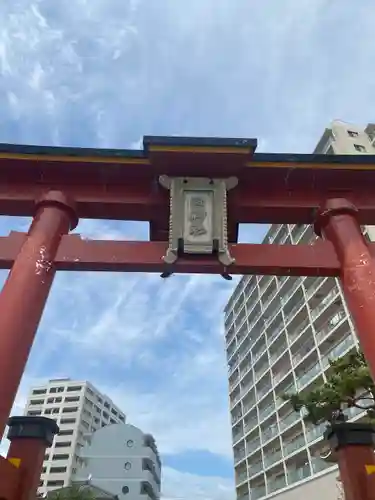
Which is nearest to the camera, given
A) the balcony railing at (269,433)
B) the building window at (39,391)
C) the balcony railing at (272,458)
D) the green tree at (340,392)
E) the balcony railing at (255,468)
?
the green tree at (340,392)

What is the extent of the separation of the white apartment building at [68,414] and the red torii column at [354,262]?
60314 millimetres

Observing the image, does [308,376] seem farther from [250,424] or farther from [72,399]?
[72,399]

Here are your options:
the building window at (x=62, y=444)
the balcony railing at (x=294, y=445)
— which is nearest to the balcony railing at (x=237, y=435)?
the balcony railing at (x=294, y=445)

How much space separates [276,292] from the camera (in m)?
38.0

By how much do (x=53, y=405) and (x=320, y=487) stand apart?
56.7m

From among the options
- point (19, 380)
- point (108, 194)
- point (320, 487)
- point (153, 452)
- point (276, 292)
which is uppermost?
point (276, 292)

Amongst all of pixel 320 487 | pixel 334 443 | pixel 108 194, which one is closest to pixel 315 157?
pixel 108 194

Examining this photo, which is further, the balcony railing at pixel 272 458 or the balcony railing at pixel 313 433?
the balcony railing at pixel 272 458

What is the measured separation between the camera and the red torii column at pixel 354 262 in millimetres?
4859

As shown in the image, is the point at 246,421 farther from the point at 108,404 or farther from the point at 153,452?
the point at 108,404

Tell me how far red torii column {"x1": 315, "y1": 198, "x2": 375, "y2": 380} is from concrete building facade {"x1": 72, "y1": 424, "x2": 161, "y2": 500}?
110 ft

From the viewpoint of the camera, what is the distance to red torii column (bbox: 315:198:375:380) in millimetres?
4859

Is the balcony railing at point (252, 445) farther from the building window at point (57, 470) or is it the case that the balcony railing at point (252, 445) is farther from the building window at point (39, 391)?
the building window at point (39, 391)

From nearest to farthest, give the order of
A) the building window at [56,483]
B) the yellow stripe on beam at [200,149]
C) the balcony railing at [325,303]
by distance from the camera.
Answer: the yellow stripe on beam at [200,149], the balcony railing at [325,303], the building window at [56,483]
